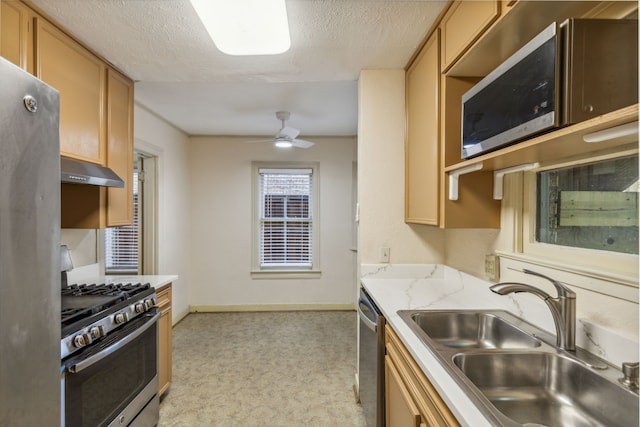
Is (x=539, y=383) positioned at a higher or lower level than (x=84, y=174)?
lower

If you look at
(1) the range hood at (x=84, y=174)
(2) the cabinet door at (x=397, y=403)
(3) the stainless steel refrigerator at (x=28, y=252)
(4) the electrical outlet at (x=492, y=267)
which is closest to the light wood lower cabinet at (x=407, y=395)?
(2) the cabinet door at (x=397, y=403)

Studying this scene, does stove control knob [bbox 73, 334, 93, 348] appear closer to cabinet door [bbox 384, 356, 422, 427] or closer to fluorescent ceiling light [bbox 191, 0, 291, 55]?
cabinet door [bbox 384, 356, 422, 427]

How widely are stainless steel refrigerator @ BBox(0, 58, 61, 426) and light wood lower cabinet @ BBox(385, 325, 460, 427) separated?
3.94 feet

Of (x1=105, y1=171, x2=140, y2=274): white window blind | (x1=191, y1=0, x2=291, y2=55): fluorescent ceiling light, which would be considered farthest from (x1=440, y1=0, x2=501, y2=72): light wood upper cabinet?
(x1=105, y1=171, x2=140, y2=274): white window blind

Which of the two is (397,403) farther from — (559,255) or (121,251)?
(121,251)

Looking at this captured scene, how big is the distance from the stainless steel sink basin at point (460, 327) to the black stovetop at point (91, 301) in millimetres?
1487

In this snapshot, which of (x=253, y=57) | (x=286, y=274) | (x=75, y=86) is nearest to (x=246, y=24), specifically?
(x=253, y=57)

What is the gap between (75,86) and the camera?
5.70ft

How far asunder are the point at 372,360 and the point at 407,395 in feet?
A: 1.83

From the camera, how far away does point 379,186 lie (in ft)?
7.02

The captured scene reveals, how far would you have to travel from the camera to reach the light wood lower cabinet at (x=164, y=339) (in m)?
2.14

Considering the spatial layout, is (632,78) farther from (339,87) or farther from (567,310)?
(339,87)

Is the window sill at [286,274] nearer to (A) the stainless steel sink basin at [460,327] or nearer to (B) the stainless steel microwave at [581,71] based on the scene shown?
(A) the stainless steel sink basin at [460,327]

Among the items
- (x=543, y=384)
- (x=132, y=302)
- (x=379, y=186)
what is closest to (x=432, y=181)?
(x=379, y=186)
